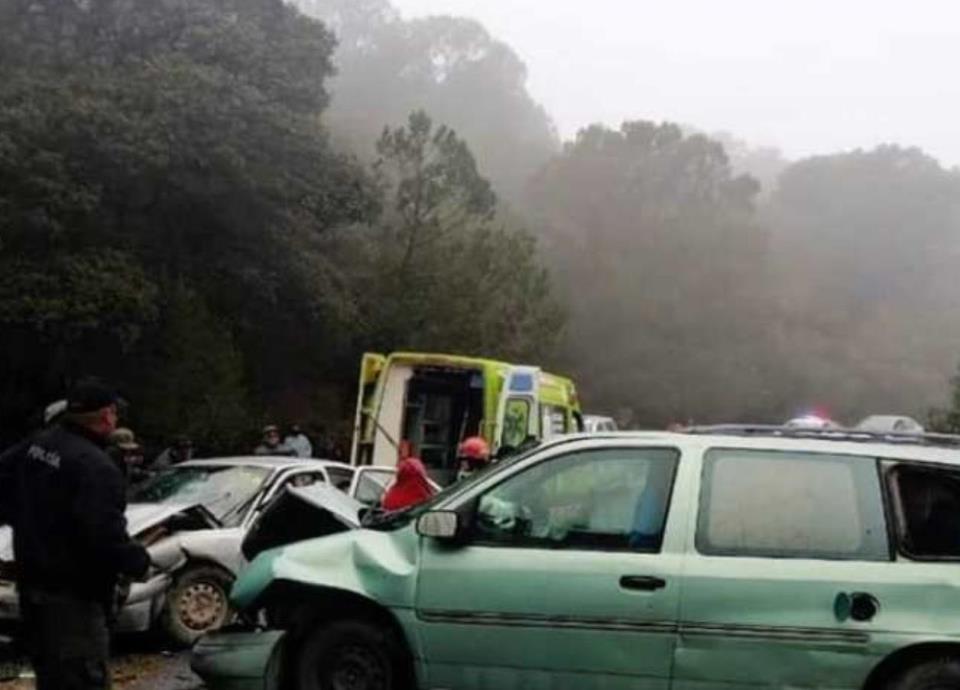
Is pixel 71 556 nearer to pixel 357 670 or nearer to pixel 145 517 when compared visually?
pixel 357 670

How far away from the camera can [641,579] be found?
5676mm

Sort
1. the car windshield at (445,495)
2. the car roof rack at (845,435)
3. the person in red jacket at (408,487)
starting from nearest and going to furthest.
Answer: the car windshield at (445,495) < the car roof rack at (845,435) < the person in red jacket at (408,487)

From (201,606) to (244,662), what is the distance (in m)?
3.32

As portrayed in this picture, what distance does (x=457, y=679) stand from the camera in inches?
230

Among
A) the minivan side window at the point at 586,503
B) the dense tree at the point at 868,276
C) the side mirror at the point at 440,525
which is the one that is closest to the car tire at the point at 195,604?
the side mirror at the point at 440,525

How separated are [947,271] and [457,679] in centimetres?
6509

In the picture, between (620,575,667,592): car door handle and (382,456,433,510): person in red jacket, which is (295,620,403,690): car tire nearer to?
(620,575,667,592): car door handle

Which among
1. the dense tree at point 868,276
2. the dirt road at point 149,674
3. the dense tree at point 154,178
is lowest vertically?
the dirt road at point 149,674

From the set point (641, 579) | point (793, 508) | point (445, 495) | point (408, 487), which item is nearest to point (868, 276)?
point (408, 487)

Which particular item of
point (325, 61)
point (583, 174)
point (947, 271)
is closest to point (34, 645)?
point (325, 61)

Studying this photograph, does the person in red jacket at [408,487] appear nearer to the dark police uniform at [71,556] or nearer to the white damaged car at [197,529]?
the white damaged car at [197,529]

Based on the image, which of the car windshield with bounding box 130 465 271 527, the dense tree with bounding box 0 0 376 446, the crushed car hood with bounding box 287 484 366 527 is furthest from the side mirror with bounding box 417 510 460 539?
the dense tree with bounding box 0 0 376 446

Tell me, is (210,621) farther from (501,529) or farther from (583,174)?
(583,174)

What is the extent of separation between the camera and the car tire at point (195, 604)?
9055 mm
